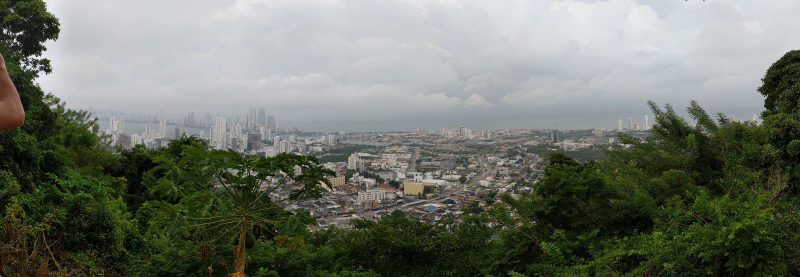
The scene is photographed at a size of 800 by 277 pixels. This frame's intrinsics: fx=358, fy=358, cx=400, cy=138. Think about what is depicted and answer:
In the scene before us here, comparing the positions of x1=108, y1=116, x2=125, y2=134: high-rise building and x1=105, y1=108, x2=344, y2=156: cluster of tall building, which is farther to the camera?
x1=108, y1=116, x2=125, y2=134: high-rise building

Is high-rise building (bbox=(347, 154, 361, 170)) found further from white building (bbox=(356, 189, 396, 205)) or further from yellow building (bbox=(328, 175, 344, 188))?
yellow building (bbox=(328, 175, 344, 188))

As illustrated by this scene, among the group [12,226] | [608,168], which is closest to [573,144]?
[608,168]

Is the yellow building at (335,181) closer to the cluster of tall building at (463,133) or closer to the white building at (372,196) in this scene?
the white building at (372,196)

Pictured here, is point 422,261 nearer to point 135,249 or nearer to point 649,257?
point 649,257

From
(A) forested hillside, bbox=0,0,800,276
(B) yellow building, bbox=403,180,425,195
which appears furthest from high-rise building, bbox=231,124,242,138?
A: (B) yellow building, bbox=403,180,425,195

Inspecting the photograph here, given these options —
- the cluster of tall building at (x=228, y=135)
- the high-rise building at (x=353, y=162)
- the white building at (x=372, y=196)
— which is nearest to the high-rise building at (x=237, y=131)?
the cluster of tall building at (x=228, y=135)

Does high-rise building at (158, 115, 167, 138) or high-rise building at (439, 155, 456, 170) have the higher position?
high-rise building at (158, 115, 167, 138)
